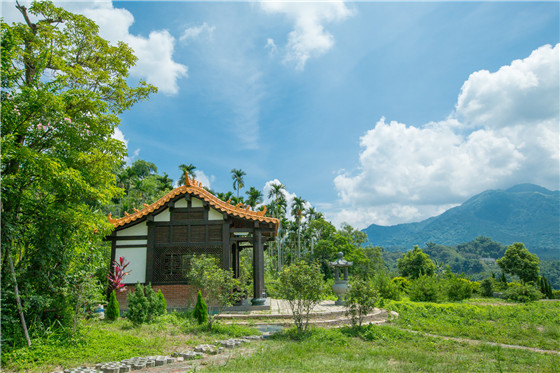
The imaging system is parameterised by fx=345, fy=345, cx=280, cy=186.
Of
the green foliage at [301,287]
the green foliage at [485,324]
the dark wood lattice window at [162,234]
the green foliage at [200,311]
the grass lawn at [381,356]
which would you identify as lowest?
the green foliage at [485,324]

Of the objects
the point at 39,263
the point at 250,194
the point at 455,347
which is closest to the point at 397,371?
the point at 455,347

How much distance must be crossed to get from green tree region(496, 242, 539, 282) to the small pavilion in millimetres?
28524

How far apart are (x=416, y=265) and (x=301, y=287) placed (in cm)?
3093

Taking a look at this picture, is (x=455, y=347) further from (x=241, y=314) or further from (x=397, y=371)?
(x=241, y=314)

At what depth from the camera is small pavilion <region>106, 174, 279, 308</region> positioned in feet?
43.7

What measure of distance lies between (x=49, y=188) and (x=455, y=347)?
9.92m

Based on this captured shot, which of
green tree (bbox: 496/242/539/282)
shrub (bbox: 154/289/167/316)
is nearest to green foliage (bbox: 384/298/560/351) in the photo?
shrub (bbox: 154/289/167/316)

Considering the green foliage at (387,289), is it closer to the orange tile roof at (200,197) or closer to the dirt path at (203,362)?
the orange tile roof at (200,197)

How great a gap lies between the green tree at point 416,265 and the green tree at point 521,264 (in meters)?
6.44

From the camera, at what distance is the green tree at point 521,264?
31016 mm

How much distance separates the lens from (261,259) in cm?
1389

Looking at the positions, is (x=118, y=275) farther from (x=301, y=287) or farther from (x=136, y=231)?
(x=301, y=287)

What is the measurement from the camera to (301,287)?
9.09 m

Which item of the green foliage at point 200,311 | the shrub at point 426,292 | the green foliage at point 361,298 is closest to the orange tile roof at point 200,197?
the green foliage at point 200,311
